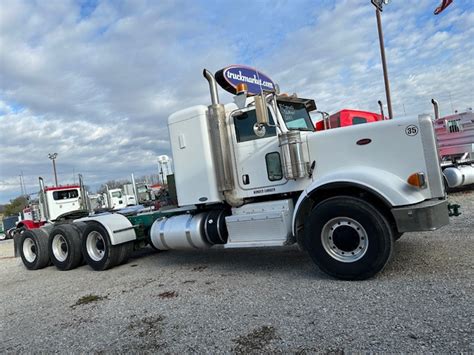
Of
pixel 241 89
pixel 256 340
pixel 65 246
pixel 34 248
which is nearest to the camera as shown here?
pixel 256 340

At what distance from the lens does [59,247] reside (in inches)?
361

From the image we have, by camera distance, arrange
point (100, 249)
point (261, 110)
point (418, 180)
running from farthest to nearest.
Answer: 1. point (100, 249)
2. point (261, 110)
3. point (418, 180)

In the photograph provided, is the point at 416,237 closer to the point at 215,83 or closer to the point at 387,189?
the point at 387,189

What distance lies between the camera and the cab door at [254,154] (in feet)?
20.5

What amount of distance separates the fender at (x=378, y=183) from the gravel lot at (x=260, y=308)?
101 cm

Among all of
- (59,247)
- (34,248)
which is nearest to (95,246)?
(59,247)

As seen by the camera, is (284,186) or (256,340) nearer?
(256,340)

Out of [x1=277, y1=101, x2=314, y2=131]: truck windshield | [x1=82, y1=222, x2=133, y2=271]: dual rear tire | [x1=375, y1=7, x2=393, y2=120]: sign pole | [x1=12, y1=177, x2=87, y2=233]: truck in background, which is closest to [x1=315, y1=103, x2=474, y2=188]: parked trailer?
[x1=375, y1=7, x2=393, y2=120]: sign pole

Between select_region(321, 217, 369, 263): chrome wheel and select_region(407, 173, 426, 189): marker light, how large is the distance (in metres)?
0.85

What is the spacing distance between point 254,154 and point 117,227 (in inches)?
133

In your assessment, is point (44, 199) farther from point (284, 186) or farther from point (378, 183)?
point (378, 183)

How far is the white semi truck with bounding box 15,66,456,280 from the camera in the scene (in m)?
5.11

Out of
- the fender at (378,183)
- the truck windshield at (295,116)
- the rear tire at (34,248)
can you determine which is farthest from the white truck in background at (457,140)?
the rear tire at (34,248)

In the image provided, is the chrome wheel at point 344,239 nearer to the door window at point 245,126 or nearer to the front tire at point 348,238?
the front tire at point 348,238
